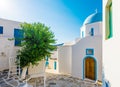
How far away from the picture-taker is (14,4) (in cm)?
1103

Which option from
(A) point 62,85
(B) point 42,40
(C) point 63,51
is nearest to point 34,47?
(B) point 42,40

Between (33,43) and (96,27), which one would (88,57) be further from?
(33,43)

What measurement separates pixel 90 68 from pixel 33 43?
28.3 ft

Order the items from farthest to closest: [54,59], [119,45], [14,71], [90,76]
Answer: [54,59] < [90,76] < [14,71] < [119,45]

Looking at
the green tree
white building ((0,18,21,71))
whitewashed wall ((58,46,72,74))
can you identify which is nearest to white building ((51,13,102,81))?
whitewashed wall ((58,46,72,74))

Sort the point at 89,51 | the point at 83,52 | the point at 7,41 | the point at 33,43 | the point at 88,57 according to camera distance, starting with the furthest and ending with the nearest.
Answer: the point at 83,52 → the point at 88,57 → the point at 89,51 → the point at 7,41 → the point at 33,43

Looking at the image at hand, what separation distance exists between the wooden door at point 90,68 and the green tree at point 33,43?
6858 mm

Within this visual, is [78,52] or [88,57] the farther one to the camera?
[78,52]

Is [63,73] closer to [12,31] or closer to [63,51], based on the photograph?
[63,51]

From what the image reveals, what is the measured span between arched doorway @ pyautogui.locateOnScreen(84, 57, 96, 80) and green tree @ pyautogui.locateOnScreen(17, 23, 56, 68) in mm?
6818

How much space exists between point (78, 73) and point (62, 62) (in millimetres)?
4265

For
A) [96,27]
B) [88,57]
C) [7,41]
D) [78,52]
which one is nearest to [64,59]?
[78,52]

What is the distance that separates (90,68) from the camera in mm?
15797

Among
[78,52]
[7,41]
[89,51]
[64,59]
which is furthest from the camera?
[64,59]
